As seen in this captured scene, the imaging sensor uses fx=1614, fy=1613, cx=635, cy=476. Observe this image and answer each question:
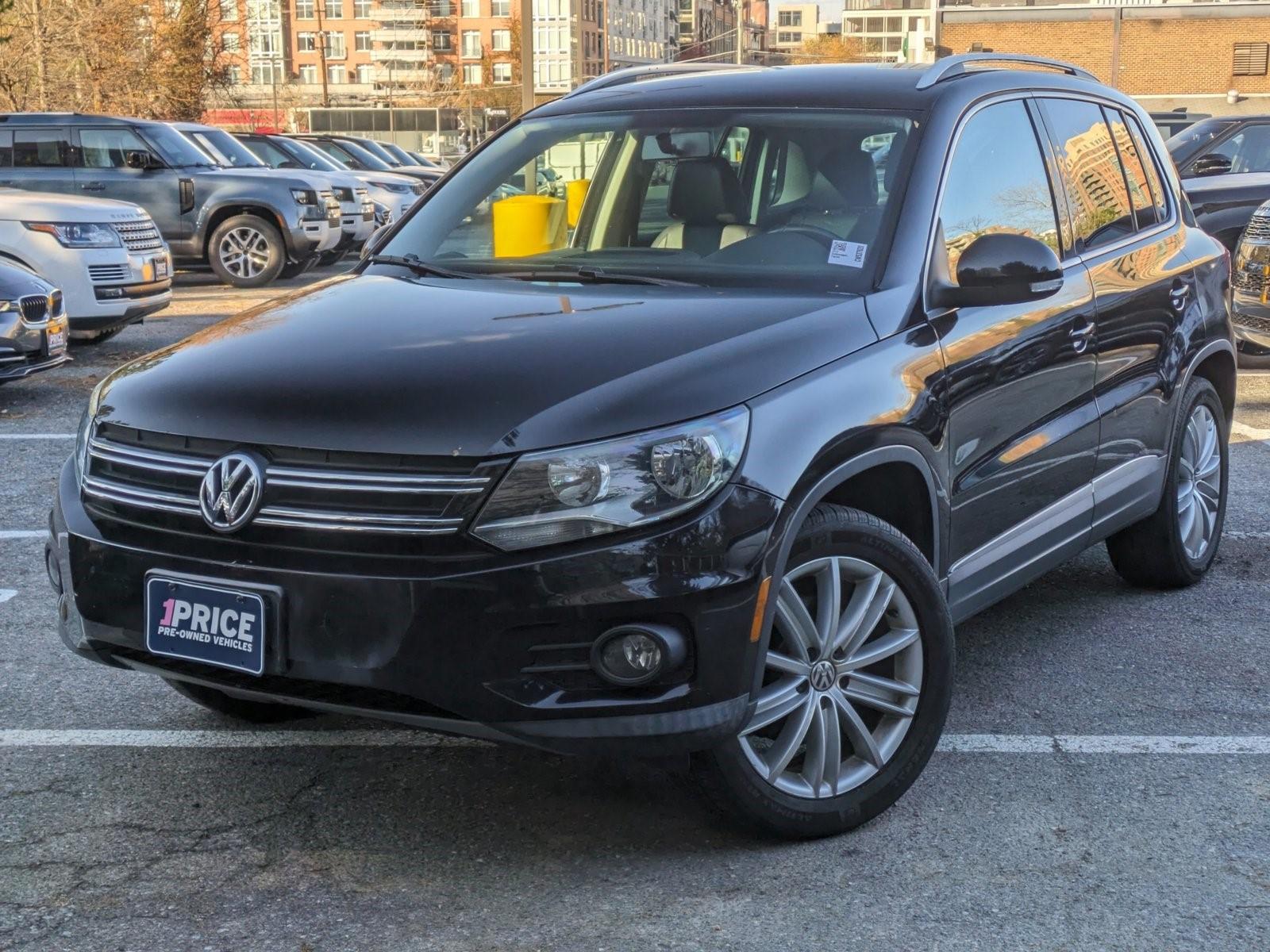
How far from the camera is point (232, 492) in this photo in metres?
3.27

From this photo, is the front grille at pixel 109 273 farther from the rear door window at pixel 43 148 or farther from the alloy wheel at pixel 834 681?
the alloy wheel at pixel 834 681

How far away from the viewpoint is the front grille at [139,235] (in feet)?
40.4

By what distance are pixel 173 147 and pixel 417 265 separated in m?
14.2

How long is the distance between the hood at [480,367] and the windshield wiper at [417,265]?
1.20 ft

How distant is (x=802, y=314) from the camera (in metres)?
3.69

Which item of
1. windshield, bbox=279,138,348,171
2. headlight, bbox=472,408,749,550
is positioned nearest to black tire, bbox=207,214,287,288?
windshield, bbox=279,138,348,171

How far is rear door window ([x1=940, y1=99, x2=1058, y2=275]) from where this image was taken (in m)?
4.25

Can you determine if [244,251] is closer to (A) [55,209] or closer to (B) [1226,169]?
(A) [55,209]

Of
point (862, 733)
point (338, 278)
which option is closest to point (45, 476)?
point (338, 278)

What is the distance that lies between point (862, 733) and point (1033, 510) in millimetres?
1145

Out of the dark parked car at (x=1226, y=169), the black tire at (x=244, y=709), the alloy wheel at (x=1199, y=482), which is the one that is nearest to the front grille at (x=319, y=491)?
the black tire at (x=244, y=709)

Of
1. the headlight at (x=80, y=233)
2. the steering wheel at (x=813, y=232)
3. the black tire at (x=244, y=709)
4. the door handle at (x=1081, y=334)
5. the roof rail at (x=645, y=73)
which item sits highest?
the roof rail at (x=645, y=73)

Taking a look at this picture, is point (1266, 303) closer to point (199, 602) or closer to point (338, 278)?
point (338, 278)

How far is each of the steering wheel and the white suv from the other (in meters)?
8.75
